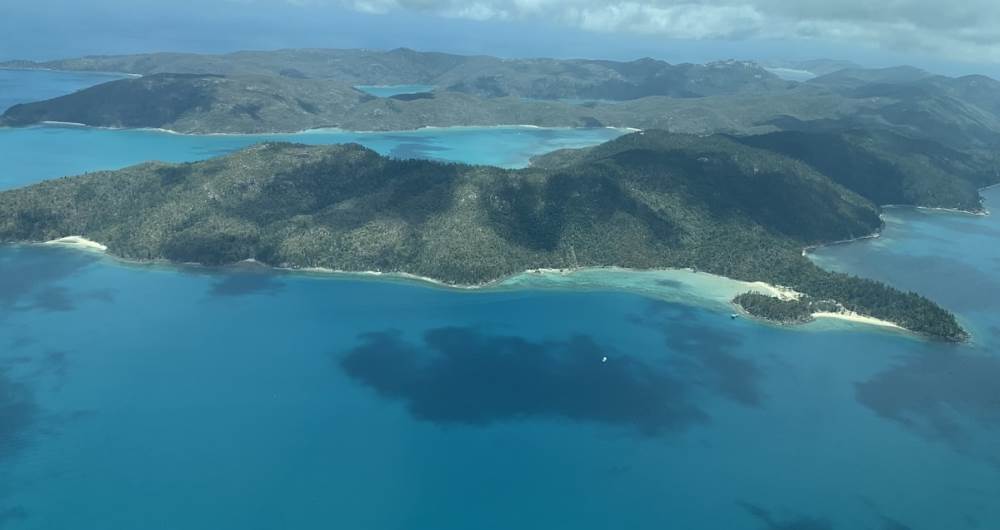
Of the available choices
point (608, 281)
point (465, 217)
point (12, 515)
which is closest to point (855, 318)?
point (608, 281)

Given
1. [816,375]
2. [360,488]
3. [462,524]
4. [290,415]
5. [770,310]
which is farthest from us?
[770,310]

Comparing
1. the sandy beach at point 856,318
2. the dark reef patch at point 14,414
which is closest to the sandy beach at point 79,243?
the dark reef patch at point 14,414

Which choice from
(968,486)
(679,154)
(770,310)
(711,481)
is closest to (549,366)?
(711,481)

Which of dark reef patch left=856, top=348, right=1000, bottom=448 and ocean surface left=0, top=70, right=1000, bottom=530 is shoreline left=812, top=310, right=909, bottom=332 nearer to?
ocean surface left=0, top=70, right=1000, bottom=530

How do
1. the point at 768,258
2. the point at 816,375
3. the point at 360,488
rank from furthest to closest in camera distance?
1. the point at 768,258
2. the point at 816,375
3. the point at 360,488

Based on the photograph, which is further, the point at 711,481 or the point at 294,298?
the point at 294,298

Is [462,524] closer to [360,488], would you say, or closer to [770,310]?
[360,488]

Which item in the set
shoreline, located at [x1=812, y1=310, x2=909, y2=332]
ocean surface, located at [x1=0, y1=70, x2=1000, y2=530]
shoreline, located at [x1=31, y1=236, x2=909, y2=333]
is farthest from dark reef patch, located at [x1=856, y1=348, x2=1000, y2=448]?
shoreline, located at [x1=31, y1=236, x2=909, y2=333]

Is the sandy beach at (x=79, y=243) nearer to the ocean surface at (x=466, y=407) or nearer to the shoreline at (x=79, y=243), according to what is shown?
the shoreline at (x=79, y=243)
